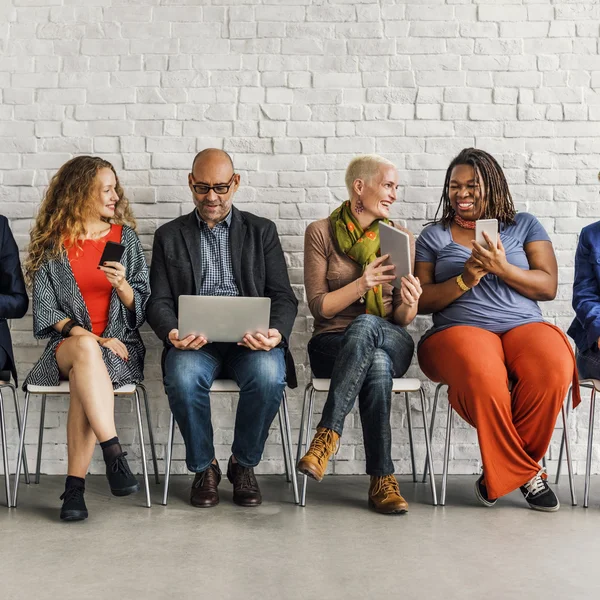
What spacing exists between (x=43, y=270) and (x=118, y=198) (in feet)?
1.47

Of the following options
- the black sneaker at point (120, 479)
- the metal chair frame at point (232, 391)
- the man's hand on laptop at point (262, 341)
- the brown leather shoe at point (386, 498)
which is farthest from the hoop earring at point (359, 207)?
the black sneaker at point (120, 479)

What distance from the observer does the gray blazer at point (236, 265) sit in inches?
132

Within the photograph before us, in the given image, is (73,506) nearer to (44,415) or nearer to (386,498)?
(44,415)

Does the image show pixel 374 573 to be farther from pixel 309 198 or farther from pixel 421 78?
pixel 421 78

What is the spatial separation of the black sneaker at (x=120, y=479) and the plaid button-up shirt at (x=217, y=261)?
0.81m

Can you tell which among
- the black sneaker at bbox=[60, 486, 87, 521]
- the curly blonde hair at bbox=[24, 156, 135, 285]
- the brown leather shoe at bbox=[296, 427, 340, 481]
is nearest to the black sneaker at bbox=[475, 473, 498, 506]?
the brown leather shoe at bbox=[296, 427, 340, 481]

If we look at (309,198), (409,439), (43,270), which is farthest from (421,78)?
(43,270)

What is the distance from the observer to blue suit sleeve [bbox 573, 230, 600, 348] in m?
3.21

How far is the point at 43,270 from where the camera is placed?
334cm

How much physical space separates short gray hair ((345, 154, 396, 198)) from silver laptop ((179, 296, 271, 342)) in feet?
2.58

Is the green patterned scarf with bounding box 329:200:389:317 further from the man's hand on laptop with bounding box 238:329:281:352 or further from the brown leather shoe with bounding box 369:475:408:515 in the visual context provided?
the brown leather shoe with bounding box 369:475:408:515

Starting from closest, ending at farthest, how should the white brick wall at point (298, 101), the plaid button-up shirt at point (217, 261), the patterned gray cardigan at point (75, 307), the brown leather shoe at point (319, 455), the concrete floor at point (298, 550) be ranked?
1. the concrete floor at point (298, 550)
2. the brown leather shoe at point (319, 455)
3. the patterned gray cardigan at point (75, 307)
4. the plaid button-up shirt at point (217, 261)
5. the white brick wall at point (298, 101)

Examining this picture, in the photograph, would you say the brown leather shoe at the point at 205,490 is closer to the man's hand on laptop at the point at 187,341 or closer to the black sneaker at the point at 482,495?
the man's hand on laptop at the point at 187,341

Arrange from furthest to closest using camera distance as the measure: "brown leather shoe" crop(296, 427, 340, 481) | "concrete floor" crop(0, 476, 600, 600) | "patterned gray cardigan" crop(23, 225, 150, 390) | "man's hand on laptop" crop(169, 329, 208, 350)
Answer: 1. "patterned gray cardigan" crop(23, 225, 150, 390)
2. "man's hand on laptop" crop(169, 329, 208, 350)
3. "brown leather shoe" crop(296, 427, 340, 481)
4. "concrete floor" crop(0, 476, 600, 600)
